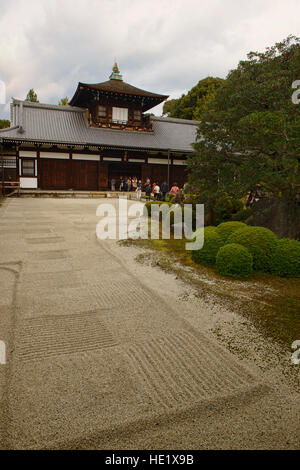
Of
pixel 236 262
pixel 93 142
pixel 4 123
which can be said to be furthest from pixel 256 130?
pixel 4 123

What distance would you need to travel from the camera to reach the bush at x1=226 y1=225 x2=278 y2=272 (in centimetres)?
583

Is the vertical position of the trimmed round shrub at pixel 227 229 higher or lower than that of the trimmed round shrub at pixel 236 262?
higher

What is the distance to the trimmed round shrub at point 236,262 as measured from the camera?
5.57 metres

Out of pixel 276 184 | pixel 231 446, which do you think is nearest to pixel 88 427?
pixel 231 446

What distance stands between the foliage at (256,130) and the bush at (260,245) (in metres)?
1.35

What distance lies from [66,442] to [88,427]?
168 millimetres

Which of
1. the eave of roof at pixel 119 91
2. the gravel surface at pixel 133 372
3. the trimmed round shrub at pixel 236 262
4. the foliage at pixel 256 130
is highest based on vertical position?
the eave of roof at pixel 119 91

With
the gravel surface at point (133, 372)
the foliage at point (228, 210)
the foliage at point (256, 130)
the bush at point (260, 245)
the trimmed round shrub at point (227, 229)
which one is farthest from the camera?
the foliage at point (228, 210)

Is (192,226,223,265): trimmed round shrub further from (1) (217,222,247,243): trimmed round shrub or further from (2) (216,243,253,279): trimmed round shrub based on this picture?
(2) (216,243,253,279): trimmed round shrub

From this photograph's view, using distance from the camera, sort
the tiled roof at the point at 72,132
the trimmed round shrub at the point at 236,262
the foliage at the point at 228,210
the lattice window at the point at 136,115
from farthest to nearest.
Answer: the lattice window at the point at 136,115 → the tiled roof at the point at 72,132 → the foliage at the point at 228,210 → the trimmed round shrub at the point at 236,262

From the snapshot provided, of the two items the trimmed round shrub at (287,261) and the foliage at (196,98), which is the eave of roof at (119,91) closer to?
the foliage at (196,98)

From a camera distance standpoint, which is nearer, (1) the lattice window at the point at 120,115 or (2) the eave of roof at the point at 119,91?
(2) the eave of roof at the point at 119,91

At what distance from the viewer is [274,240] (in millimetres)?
6066

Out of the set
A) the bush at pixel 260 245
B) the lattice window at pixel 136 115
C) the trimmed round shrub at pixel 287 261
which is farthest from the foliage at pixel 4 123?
the trimmed round shrub at pixel 287 261
